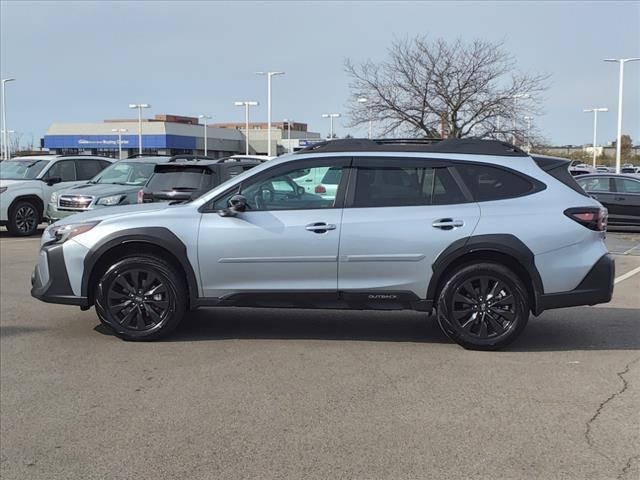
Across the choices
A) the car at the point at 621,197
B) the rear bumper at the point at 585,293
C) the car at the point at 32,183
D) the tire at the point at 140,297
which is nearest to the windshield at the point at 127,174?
the car at the point at 32,183

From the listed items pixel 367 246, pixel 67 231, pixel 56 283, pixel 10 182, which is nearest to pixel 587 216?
pixel 367 246

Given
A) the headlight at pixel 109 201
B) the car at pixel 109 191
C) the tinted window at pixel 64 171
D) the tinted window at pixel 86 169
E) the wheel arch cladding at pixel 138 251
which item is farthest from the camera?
the tinted window at pixel 86 169

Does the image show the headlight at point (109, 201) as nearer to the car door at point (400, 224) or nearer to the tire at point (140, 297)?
the tire at point (140, 297)

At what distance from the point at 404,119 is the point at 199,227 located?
21.7 m

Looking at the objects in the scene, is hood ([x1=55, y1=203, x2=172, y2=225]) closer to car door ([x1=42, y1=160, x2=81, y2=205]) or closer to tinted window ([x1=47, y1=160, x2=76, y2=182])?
car door ([x1=42, y1=160, x2=81, y2=205])

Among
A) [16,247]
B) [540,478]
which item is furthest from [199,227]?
[16,247]

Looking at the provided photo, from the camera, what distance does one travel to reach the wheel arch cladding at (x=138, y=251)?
5844 millimetres

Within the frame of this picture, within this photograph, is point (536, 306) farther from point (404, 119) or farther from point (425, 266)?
point (404, 119)

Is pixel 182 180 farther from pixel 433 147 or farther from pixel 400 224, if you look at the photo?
pixel 400 224

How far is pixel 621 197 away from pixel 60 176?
571 inches

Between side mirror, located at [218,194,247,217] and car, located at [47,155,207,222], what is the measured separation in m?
6.84

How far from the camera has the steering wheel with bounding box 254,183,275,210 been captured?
5.91 metres

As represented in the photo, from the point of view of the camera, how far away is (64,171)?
16.5 meters

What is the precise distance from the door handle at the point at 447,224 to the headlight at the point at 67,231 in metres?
3.16
